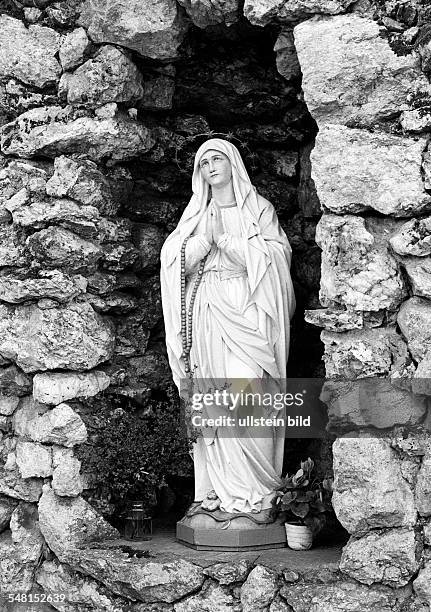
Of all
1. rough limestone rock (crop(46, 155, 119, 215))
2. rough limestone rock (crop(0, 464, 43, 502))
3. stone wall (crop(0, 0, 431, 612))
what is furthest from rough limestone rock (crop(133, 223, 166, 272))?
rough limestone rock (crop(0, 464, 43, 502))

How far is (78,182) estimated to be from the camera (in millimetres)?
4676

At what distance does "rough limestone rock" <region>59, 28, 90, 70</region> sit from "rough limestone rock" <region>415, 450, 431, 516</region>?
251cm

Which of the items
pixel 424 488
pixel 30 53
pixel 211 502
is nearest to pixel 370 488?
pixel 424 488

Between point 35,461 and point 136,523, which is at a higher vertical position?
point 35,461

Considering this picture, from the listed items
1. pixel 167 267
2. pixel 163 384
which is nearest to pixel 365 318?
pixel 167 267

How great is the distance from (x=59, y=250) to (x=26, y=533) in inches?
54.2

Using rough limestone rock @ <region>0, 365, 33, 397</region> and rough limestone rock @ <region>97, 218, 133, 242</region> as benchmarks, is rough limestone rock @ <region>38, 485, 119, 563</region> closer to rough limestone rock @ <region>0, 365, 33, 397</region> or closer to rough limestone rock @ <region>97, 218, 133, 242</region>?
rough limestone rock @ <region>0, 365, 33, 397</region>

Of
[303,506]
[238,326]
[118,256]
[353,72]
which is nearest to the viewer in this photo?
[353,72]

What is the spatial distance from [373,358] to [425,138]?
0.89 meters

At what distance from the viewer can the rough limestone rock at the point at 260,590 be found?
3977mm

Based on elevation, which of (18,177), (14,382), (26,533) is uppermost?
(18,177)

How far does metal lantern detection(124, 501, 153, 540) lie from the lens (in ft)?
15.2

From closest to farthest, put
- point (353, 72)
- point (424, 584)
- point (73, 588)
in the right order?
1. point (424, 584)
2. point (353, 72)
3. point (73, 588)

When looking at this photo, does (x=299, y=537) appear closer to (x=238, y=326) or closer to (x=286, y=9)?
(x=238, y=326)
